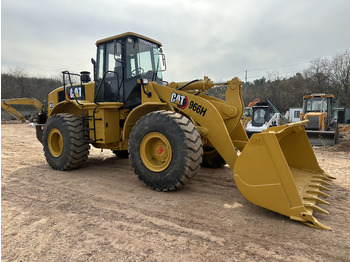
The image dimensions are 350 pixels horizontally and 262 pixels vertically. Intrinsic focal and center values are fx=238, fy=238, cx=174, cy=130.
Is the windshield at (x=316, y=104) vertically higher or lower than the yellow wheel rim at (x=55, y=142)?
higher

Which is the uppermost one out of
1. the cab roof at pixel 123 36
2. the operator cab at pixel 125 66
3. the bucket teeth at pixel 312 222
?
the cab roof at pixel 123 36

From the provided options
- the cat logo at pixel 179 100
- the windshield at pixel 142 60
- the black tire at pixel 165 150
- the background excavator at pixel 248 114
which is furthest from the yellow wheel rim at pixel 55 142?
the background excavator at pixel 248 114

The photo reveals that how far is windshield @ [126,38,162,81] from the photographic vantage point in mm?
5148

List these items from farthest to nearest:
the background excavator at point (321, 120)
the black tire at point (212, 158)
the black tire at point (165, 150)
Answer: the background excavator at point (321, 120) < the black tire at point (212, 158) < the black tire at point (165, 150)

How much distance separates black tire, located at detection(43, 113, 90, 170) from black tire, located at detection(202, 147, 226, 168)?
2685 millimetres

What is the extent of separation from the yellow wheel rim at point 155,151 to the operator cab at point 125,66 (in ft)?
4.03

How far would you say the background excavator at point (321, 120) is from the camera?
33.6 feet

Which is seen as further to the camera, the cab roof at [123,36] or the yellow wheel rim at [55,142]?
the yellow wheel rim at [55,142]

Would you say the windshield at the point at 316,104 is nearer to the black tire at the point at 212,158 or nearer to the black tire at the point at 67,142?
the black tire at the point at 212,158

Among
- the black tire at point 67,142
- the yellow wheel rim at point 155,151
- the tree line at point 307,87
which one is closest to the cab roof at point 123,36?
the black tire at point 67,142

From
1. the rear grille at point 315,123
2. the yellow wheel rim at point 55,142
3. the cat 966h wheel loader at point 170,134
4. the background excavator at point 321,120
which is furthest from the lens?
the rear grille at point 315,123

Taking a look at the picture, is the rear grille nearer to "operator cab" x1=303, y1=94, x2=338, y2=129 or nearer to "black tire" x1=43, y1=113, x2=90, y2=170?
A: "operator cab" x1=303, y1=94, x2=338, y2=129

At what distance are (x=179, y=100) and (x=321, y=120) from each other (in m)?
9.99

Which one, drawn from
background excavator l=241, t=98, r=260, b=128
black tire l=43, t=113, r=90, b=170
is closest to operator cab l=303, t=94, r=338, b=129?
background excavator l=241, t=98, r=260, b=128
